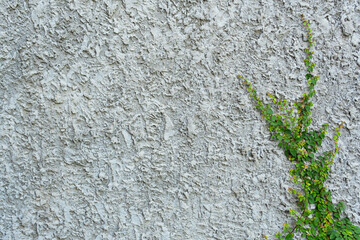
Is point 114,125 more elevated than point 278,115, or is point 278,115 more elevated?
point 278,115

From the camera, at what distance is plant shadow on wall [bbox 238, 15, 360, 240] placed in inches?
36.8

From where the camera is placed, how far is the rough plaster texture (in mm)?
886

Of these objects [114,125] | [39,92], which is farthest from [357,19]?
[39,92]

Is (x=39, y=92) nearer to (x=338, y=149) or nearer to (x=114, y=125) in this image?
(x=114, y=125)

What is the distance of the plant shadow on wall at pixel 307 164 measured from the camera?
3.07ft

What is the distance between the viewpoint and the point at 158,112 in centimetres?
92

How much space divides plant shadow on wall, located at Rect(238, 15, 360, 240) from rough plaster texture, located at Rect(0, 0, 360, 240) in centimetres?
3

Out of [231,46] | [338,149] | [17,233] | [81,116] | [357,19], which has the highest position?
[357,19]

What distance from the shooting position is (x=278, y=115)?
938 mm

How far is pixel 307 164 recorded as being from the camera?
3.15ft

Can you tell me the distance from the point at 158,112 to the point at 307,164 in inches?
23.6

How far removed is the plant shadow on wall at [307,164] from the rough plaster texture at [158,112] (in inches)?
1.3

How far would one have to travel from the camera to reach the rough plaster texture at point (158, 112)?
0.89 m

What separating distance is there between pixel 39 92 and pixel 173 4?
0.57m
